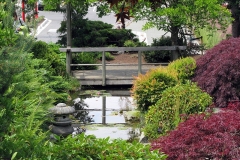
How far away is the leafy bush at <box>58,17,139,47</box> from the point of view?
2148 centimetres

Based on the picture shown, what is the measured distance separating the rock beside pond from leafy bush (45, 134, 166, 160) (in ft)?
19.9

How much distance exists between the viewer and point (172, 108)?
8.84m

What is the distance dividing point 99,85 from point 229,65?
7.28 metres

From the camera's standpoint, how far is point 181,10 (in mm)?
14859

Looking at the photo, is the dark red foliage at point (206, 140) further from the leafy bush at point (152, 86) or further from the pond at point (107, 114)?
the leafy bush at point (152, 86)

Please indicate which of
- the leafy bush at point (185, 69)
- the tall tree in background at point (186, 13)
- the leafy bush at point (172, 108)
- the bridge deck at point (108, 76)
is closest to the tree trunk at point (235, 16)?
the tall tree in background at point (186, 13)

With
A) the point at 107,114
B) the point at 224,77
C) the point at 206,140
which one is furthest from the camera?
the point at 107,114

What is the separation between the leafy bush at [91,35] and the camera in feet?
70.5

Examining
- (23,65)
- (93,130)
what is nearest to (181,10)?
(93,130)

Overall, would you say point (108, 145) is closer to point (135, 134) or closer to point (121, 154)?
point (121, 154)

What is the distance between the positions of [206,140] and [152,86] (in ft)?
15.9

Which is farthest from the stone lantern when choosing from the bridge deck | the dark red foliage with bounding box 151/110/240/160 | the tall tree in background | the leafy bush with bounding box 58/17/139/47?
the leafy bush with bounding box 58/17/139/47

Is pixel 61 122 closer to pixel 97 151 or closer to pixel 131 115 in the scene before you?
pixel 97 151

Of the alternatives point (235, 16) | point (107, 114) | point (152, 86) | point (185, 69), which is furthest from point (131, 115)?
point (235, 16)
